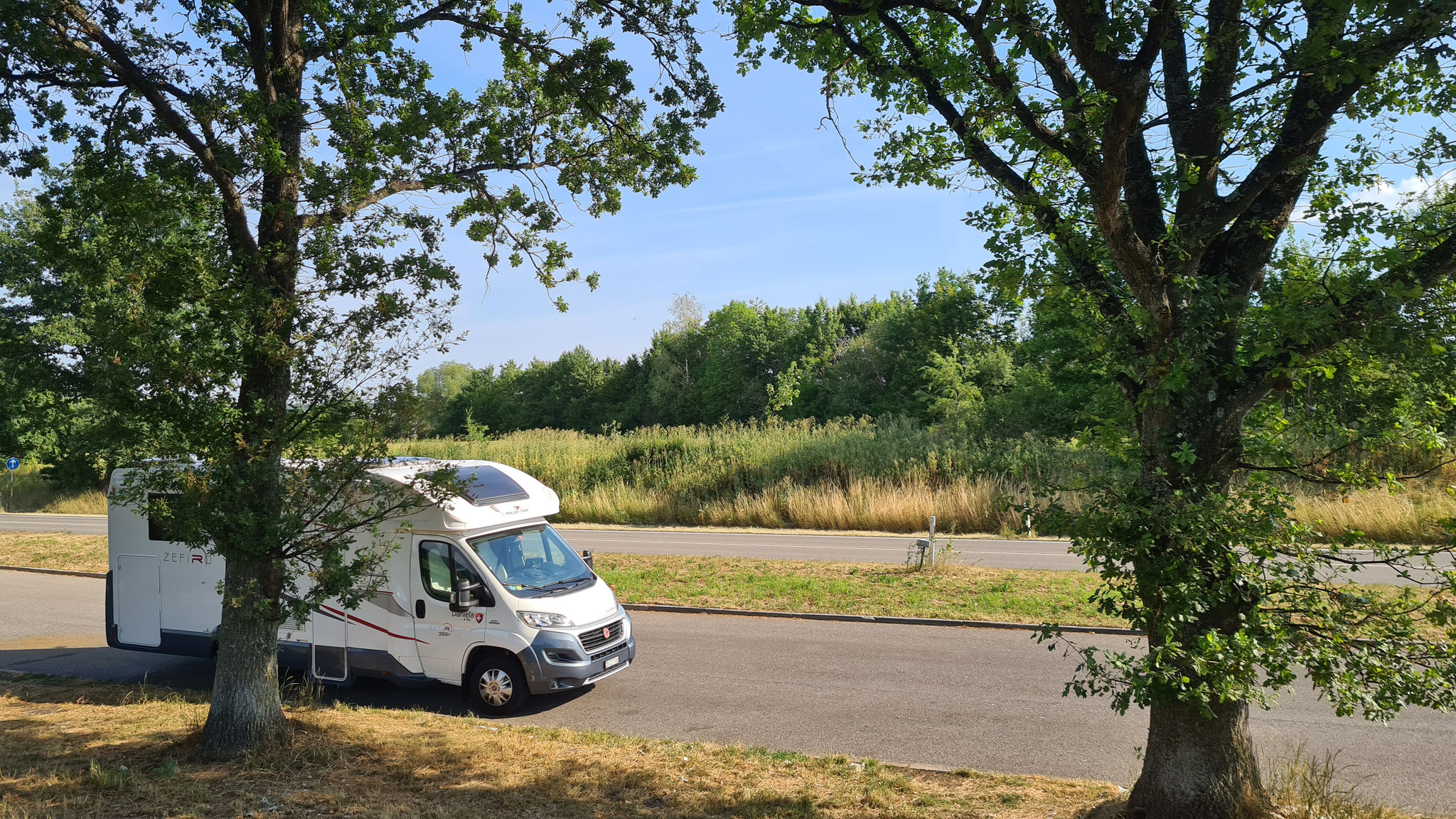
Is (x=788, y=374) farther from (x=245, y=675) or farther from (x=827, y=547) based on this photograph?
(x=245, y=675)

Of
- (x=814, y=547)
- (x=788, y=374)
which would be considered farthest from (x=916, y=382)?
(x=814, y=547)

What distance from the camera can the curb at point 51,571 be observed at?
17922 mm

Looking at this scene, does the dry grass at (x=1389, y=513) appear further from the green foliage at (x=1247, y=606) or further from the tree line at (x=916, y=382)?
the green foliage at (x=1247, y=606)

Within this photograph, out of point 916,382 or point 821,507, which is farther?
point 916,382

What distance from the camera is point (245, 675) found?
21.8ft

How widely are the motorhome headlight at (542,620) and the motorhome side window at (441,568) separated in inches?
25.3

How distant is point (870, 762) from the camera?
664 centimetres

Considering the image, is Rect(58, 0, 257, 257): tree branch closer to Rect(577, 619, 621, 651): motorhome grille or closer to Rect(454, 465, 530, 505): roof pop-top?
Rect(454, 465, 530, 505): roof pop-top

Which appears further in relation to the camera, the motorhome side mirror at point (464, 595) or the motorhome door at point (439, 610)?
the motorhome door at point (439, 610)

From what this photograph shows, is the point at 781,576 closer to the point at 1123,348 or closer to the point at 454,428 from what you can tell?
the point at 1123,348

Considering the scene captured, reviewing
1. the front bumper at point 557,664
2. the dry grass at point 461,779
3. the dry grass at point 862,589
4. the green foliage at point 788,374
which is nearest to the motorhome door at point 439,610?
the front bumper at point 557,664

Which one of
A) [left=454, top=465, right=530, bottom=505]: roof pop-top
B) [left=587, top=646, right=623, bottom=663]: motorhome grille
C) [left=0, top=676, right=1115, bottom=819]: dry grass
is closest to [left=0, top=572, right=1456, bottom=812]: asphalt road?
[left=587, top=646, right=623, bottom=663]: motorhome grille

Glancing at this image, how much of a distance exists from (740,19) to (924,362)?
40.1 meters

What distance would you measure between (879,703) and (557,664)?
3.20 m
